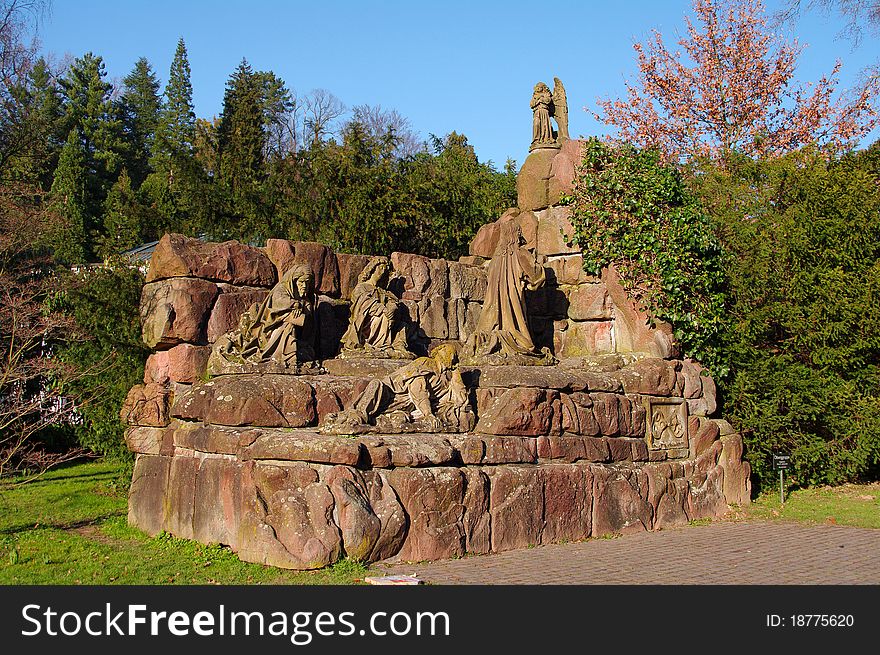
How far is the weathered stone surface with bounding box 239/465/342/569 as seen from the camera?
8203mm

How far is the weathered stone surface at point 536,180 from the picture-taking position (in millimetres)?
14461

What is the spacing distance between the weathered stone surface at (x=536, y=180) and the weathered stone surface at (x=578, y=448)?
4898 millimetres

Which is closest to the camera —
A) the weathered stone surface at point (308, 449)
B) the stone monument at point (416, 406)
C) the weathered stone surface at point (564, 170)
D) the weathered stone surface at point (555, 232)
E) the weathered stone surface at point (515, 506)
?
the weathered stone surface at point (308, 449)

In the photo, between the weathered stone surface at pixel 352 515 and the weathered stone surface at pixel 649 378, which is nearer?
the weathered stone surface at pixel 352 515

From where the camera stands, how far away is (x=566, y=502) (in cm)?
1022

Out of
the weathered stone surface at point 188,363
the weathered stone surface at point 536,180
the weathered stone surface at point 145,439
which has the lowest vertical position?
the weathered stone surface at point 145,439

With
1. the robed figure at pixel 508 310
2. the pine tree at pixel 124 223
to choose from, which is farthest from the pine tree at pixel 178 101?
the robed figure at pixel 508 310

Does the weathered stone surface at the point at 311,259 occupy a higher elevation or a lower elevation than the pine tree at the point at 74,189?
lower

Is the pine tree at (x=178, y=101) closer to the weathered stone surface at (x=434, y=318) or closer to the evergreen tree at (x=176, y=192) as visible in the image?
the evergreen tree at (x=176, y=192)

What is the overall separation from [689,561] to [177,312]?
6.76 metres

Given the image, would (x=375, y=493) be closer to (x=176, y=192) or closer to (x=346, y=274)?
(x=346, y=274)

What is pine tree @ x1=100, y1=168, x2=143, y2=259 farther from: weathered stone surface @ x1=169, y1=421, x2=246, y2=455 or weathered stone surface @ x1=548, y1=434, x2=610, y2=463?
weathered stone surface @ x1=548, y1=434, x2=610, y2=463

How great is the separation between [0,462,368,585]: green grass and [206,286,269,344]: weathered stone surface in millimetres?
2684

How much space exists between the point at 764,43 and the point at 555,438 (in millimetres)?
18520
